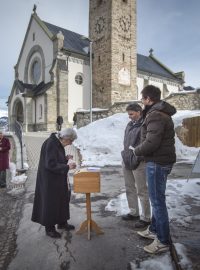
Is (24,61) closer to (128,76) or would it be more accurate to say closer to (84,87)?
(84,87)

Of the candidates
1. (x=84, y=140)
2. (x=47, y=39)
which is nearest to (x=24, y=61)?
(x=47, y=39)

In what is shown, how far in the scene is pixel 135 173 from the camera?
15.0 feet

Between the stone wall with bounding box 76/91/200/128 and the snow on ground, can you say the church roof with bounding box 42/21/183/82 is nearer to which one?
the stone wall with bounding box 76/91/200/128

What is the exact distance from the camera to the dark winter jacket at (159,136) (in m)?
3.50

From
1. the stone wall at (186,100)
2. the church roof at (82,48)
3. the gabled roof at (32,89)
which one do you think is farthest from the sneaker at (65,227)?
the gabled roof at (32,89)

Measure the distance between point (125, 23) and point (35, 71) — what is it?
12267mm

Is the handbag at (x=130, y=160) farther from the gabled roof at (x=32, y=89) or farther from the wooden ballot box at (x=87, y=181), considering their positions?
the gabled roof at (x=32, y=89)

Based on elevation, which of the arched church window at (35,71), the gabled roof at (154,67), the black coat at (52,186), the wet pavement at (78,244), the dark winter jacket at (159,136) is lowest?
the wet pavement at (78,244)

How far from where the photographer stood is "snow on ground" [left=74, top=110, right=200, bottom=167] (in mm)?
12748

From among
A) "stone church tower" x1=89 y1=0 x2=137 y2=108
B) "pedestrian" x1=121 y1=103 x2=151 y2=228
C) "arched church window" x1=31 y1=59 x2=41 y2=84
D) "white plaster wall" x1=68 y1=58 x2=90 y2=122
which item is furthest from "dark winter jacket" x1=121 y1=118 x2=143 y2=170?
"arched church window" x1=31 y1=59 x2=41 y2=84

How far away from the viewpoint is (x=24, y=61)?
37000 millimetres

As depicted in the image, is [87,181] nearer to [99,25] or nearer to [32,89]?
[99,25]

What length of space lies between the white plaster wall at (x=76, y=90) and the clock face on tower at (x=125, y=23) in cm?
552

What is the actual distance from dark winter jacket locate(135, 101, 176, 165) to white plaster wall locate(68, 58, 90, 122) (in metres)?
26.4
